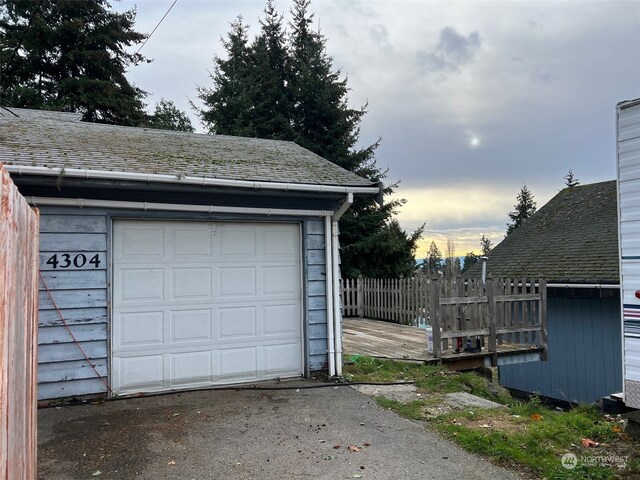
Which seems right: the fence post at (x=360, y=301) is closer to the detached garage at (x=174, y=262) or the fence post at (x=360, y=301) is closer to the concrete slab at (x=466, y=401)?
the detached garage at (x=174, y=262)

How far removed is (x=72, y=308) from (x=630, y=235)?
5794 millimetres

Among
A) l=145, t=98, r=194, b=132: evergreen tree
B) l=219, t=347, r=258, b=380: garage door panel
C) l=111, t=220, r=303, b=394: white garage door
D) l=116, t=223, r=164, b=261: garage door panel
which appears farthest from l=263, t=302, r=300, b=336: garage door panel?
l=145, t=98, r=194, b=132: evergreen tree

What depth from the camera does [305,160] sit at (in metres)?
7.60

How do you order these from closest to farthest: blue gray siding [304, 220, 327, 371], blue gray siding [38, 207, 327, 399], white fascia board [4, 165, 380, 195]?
Result: white fascia board [4, 165, 380, 195], blue gray siding [38, 207, 327, 399], blue gray siding [304, 220, 327, 371]

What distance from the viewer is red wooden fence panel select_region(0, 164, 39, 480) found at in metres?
1.55

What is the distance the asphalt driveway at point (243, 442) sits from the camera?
356 centimetres

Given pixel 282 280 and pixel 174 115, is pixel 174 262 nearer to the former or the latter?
pixel 282 280

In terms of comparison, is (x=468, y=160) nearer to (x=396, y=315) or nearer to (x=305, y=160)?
(x=396, y=315)

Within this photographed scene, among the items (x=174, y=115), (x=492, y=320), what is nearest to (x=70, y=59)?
(x=174, y=115)

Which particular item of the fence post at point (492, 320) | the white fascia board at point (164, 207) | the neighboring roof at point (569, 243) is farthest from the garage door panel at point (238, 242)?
the neighboring roof at point (569, 243)

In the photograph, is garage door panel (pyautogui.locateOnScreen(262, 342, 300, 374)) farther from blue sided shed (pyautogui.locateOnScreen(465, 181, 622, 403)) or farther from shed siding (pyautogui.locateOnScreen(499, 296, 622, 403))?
shed siding (pyautogui.locateOnScreen(499, 296, 622, 403))

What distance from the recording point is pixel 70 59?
20359mm

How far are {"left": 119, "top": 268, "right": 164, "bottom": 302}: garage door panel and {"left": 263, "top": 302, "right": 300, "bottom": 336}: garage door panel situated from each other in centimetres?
139

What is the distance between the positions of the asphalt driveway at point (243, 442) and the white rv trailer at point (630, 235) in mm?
1780
